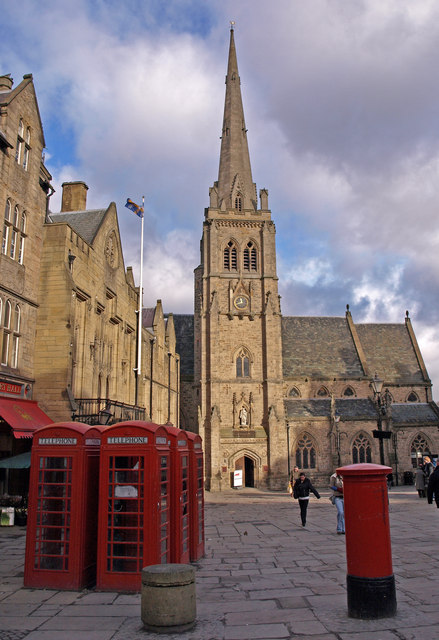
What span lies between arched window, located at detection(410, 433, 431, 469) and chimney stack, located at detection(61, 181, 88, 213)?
108ft

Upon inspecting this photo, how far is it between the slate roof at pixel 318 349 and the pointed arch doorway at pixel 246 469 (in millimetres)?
10569

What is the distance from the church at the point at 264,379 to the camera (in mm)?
43969

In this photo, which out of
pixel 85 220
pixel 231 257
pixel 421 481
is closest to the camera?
pixel 85 220

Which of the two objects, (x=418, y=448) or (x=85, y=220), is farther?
(x=418, y=448)

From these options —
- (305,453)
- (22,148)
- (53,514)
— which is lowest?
(53,514)

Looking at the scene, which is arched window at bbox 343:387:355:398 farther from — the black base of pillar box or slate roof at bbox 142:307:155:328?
the black base of pillar box

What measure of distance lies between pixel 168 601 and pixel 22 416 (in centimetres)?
1147

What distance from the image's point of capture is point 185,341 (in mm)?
59000

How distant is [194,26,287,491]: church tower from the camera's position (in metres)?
43.6

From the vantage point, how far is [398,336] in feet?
193

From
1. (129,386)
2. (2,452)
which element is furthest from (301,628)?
(129,386)

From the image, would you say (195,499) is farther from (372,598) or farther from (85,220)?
(85,220)

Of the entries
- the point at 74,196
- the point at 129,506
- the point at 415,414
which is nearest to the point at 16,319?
the point at 129,506

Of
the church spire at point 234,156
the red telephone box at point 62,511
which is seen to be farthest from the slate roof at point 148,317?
the red telephone box at point 62,511
